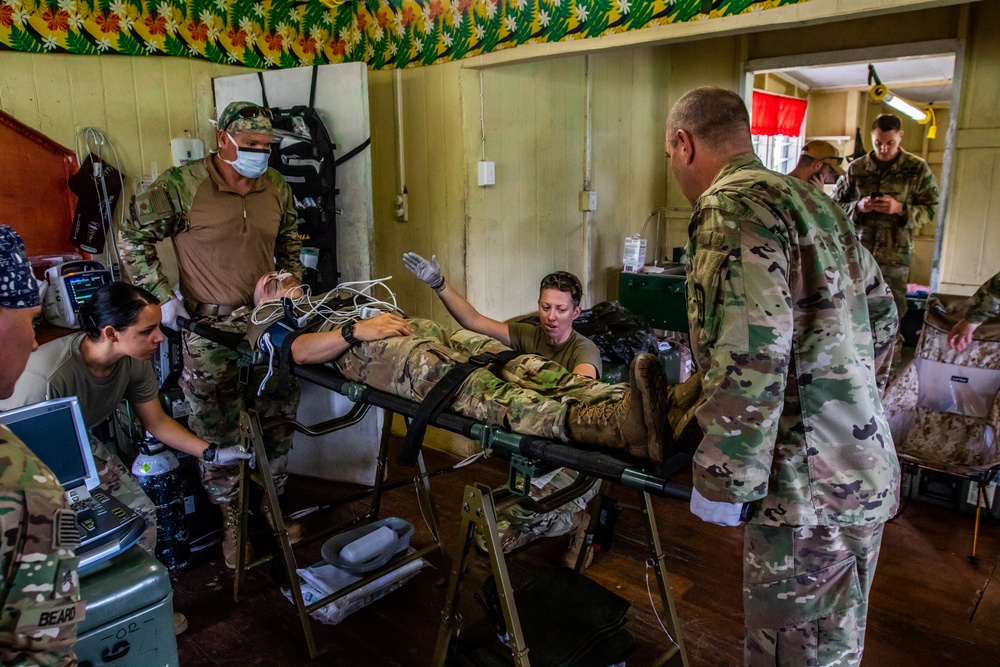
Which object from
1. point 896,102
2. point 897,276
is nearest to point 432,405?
point 897,276

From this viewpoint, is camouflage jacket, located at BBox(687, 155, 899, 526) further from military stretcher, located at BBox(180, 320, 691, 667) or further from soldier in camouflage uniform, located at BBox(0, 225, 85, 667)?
soldier in camouflage uniform, located at BBox(0, 225, 85, 667)

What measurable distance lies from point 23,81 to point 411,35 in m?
1.70

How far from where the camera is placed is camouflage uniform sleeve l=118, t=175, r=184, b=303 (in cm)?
275

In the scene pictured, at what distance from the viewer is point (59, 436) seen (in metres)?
1.58

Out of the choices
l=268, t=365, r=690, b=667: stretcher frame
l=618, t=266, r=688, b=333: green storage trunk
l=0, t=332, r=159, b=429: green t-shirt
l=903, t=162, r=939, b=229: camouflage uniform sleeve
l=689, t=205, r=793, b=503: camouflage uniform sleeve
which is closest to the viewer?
l=689, t=205, r=793, b=503: camouflage uniform sleeve

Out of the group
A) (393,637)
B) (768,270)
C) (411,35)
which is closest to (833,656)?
(768,270)

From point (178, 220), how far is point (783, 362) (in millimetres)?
2394

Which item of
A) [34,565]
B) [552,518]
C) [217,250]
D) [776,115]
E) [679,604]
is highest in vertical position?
[776,115]

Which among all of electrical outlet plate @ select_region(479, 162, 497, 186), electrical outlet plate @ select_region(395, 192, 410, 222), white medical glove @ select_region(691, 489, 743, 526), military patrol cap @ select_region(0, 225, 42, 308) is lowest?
white medical glove @ select_region(691, 489, 743, 526)

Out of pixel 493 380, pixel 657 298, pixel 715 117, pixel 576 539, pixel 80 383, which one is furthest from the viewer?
Answer: pixel 657 298

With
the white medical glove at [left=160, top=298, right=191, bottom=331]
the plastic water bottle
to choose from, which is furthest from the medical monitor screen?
the plastic water bottle

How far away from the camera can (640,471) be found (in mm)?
1538

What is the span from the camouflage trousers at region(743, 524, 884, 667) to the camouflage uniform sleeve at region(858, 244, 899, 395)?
0.45 metres

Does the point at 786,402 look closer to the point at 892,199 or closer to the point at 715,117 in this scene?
the point at 715,117
